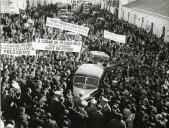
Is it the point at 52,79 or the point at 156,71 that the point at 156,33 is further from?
the point at 52,79

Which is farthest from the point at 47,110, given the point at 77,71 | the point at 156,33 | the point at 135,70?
the point at 156,33

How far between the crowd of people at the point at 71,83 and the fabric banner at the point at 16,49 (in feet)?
2.81

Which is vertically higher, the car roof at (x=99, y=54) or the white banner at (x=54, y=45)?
the white banner at (x=54, y=45)

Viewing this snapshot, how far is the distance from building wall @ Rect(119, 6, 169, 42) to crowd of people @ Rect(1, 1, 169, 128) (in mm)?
1586

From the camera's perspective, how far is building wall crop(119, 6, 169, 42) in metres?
20.1

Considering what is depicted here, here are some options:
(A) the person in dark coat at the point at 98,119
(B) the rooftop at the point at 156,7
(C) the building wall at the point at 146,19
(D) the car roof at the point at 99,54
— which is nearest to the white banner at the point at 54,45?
(A) the person in dark coat at the point at 98,119

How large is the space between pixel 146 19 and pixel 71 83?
12.5 m

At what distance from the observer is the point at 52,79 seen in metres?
11.2

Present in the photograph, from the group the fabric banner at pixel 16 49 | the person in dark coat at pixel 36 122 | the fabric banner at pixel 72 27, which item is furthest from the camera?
the fabric banner at pixel 72 27

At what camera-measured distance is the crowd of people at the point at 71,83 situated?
8008 millimetres

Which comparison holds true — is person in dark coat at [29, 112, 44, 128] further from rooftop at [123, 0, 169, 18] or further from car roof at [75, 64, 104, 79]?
rooftop at [123, 0, 169, 18]

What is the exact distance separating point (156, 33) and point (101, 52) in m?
6.35

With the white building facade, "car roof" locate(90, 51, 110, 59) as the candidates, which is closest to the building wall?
the white building facade

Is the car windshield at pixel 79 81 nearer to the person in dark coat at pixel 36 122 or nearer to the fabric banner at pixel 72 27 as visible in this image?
the fabric banner at pixel 72 27
